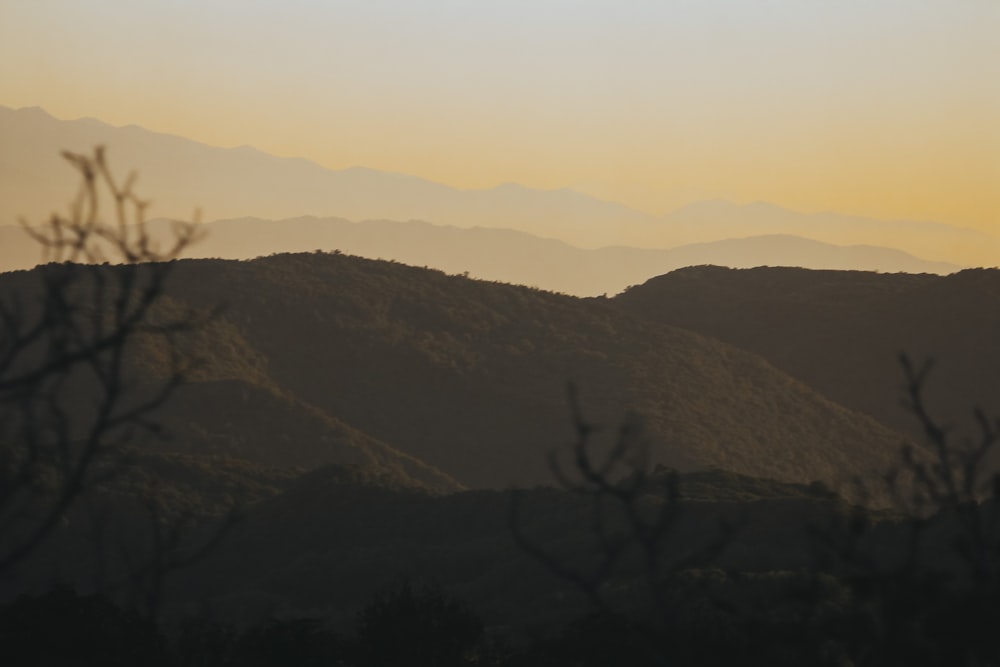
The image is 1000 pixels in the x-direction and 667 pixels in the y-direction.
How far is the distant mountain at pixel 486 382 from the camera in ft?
247

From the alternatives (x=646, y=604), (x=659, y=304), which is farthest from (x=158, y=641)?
(x=659, y=304)

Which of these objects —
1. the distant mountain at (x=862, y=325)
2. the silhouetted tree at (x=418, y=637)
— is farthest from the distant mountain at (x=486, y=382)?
the silhouetted tree at (x=418, y=637)

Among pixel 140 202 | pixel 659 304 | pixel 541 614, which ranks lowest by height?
pixel 541 614

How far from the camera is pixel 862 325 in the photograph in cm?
9788

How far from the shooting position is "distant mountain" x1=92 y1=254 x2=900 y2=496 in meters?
75.2

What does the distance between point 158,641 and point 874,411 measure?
7757 centimetres

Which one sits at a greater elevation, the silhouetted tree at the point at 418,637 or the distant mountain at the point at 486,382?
the distant mountain at the point at 486,382

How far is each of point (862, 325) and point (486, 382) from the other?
29.2 m

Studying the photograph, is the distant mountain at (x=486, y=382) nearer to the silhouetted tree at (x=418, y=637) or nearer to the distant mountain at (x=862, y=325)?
the distant mountain at (x=862, y=325)

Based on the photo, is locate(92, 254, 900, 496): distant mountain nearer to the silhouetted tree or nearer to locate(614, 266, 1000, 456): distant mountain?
locate(614, 266, 1000, 456): distant mountain

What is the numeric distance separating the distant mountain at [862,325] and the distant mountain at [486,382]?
6.87 metres

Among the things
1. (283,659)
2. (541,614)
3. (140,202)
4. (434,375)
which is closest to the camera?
(140,202)

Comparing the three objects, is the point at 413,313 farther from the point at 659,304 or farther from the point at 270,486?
the point at 270,486

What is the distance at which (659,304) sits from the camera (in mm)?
106000
